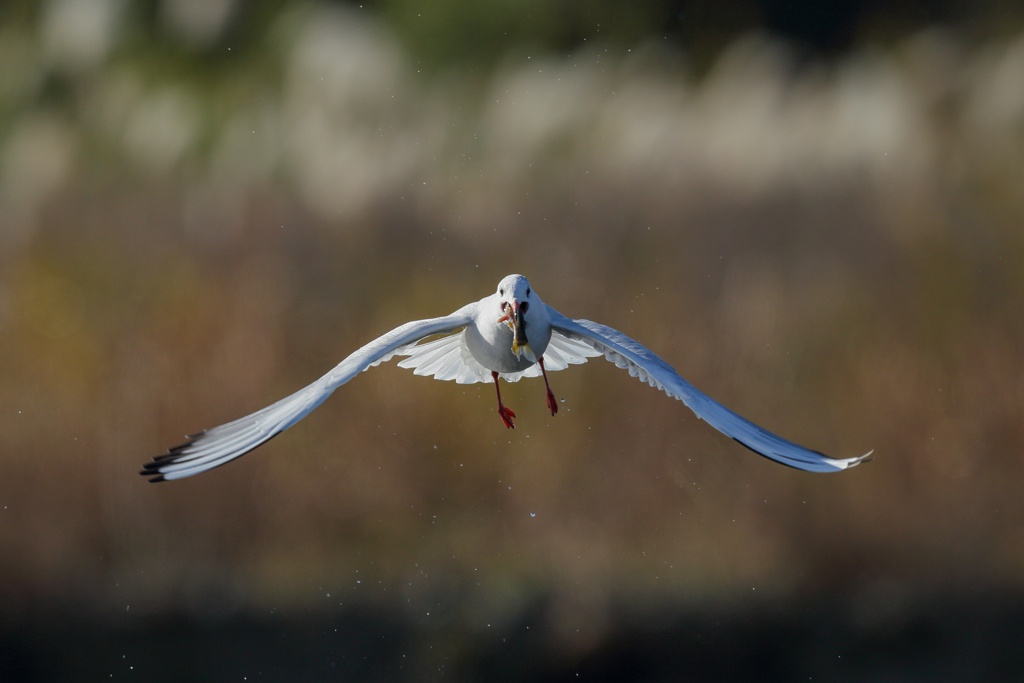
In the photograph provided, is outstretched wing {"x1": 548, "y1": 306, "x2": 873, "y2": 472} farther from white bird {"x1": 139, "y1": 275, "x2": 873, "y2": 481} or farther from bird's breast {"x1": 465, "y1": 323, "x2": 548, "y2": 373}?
bird's breast {"x1": 465, "y1": 323, "x2": 548, "y2": 373}

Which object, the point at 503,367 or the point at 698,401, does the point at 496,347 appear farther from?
the point at 698,401

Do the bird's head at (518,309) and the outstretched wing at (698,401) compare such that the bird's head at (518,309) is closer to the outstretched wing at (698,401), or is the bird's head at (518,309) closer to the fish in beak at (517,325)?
the fish in beak at (517,325)

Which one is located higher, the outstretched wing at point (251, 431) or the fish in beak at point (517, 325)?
the fish in beak at point (517, 325)

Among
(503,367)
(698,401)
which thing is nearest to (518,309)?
(503,367)

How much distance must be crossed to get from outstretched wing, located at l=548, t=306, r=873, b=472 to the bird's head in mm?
205

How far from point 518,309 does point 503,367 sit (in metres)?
0.35

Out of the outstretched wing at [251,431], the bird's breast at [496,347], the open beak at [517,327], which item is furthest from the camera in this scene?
the bird's breast at [496,347]

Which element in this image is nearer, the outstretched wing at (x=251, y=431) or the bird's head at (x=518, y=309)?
the outstretched wing at (x=251, y=431)

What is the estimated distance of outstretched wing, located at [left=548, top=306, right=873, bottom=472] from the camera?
2012mm

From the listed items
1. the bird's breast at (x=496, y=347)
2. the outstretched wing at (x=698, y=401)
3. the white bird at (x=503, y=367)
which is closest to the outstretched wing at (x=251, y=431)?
the white bird at (x=503, y=367)

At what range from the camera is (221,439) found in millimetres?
2072

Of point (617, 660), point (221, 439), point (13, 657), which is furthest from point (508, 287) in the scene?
point (13, 657)

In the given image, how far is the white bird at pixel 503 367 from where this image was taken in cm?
198

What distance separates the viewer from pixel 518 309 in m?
2.19
